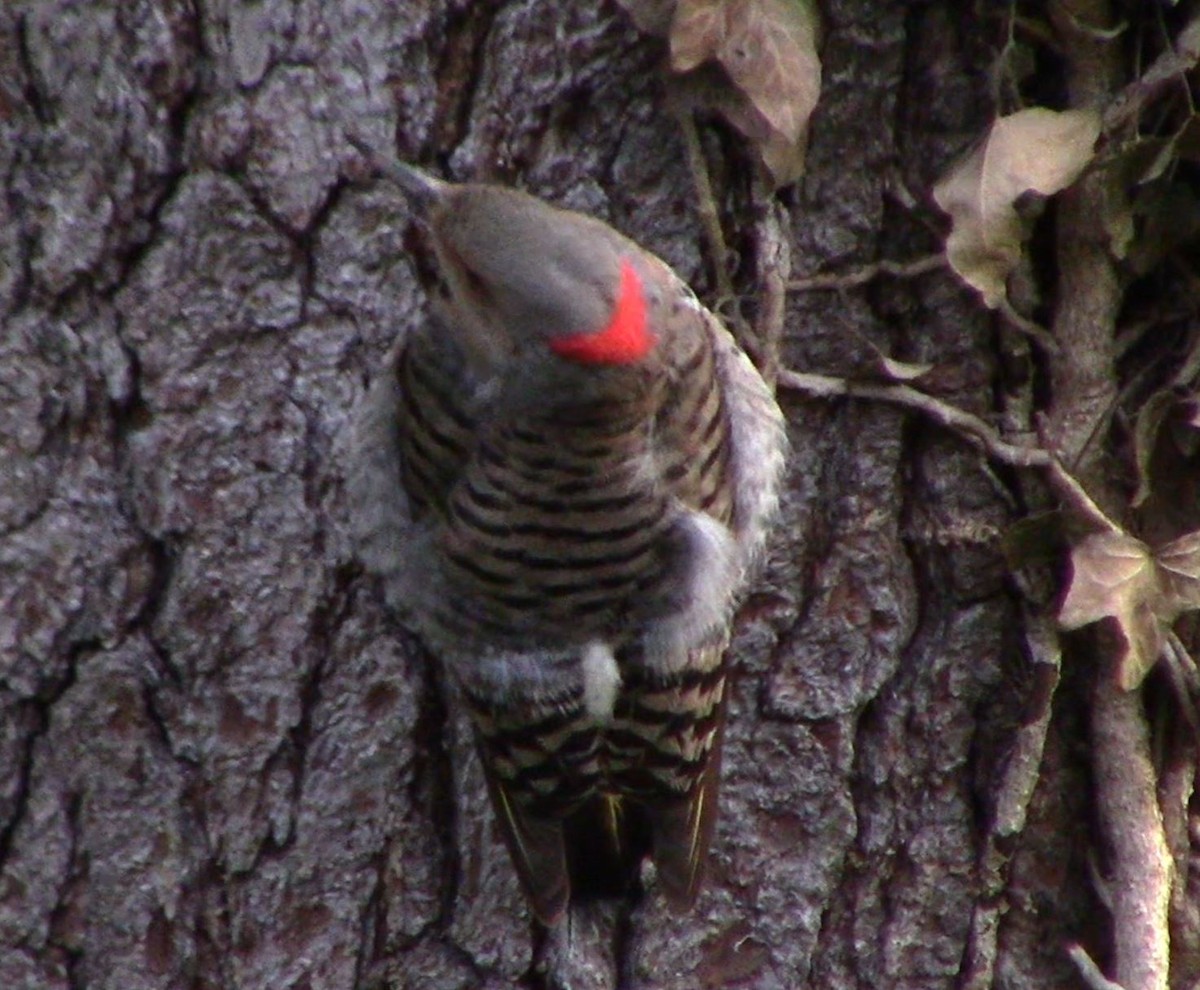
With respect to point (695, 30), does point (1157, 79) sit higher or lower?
higher

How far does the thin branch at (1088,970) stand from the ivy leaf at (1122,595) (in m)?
0.45

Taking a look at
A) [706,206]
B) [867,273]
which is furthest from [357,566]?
[867,273]

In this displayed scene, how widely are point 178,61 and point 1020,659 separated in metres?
1.46

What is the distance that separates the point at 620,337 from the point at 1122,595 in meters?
0.83

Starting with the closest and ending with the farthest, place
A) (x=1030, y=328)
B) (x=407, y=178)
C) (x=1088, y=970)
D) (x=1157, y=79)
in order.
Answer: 1. (x=407, y=178)
2. (x=1157, y=79)
3. (x=1030, y=328)
4. (x=1088, y=970)

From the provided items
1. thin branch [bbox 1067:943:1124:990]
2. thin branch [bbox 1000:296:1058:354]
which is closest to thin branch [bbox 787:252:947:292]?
thin branch [bbox 1000:296:1058:354]

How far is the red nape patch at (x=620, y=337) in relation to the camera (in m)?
2.00

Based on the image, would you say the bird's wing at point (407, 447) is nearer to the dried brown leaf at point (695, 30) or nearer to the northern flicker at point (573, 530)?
the northern flicker at point (573, 530)

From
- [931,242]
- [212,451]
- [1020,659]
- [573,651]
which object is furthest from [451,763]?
[931,242]

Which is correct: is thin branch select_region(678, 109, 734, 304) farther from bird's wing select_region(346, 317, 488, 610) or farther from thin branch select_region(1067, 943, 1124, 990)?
thin branch select_region(1067, 943, 1124, 990)

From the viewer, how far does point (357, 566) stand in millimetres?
2230

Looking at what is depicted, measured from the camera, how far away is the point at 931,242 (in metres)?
2.27

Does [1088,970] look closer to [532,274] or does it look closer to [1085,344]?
[1085,344]

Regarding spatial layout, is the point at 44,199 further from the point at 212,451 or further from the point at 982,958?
the point at 982,958
